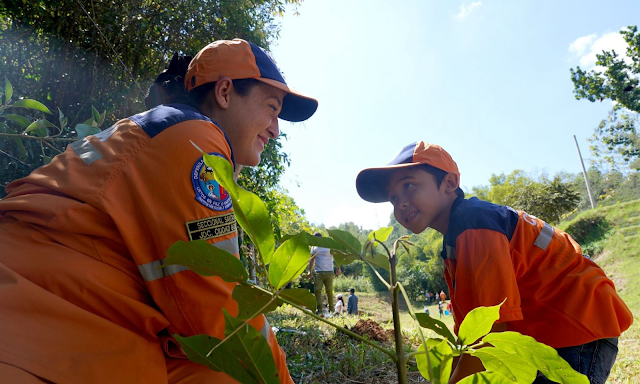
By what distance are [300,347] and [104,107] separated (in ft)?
12.0

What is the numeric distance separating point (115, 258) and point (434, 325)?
28.5 inches

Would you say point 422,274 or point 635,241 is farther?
point 422,274

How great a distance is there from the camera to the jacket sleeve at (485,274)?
49.8 inches

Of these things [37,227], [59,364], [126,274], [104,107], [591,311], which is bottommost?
[591,311]

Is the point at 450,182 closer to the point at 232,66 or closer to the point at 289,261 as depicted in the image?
the point at 232,66

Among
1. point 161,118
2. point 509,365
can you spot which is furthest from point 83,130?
point 509,365

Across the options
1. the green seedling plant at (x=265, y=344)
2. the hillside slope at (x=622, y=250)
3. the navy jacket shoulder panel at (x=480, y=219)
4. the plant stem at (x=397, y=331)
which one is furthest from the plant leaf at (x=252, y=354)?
the hillside slope at (x=622, y=250)

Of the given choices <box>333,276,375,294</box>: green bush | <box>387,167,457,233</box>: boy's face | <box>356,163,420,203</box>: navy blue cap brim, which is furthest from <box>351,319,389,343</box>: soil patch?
<box>333,276,375,294</box>: green bush

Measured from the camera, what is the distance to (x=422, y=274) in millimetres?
23109

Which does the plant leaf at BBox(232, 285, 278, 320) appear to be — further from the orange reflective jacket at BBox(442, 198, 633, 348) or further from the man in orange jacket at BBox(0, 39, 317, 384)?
the orange reflective jacket at BBox(442, 198, 633, 348)

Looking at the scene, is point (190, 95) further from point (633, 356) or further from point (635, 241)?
point (635, 241)

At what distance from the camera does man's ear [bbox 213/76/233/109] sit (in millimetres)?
1286

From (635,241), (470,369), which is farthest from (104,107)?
(635,241)

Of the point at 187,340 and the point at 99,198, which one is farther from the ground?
the point at 99,198
